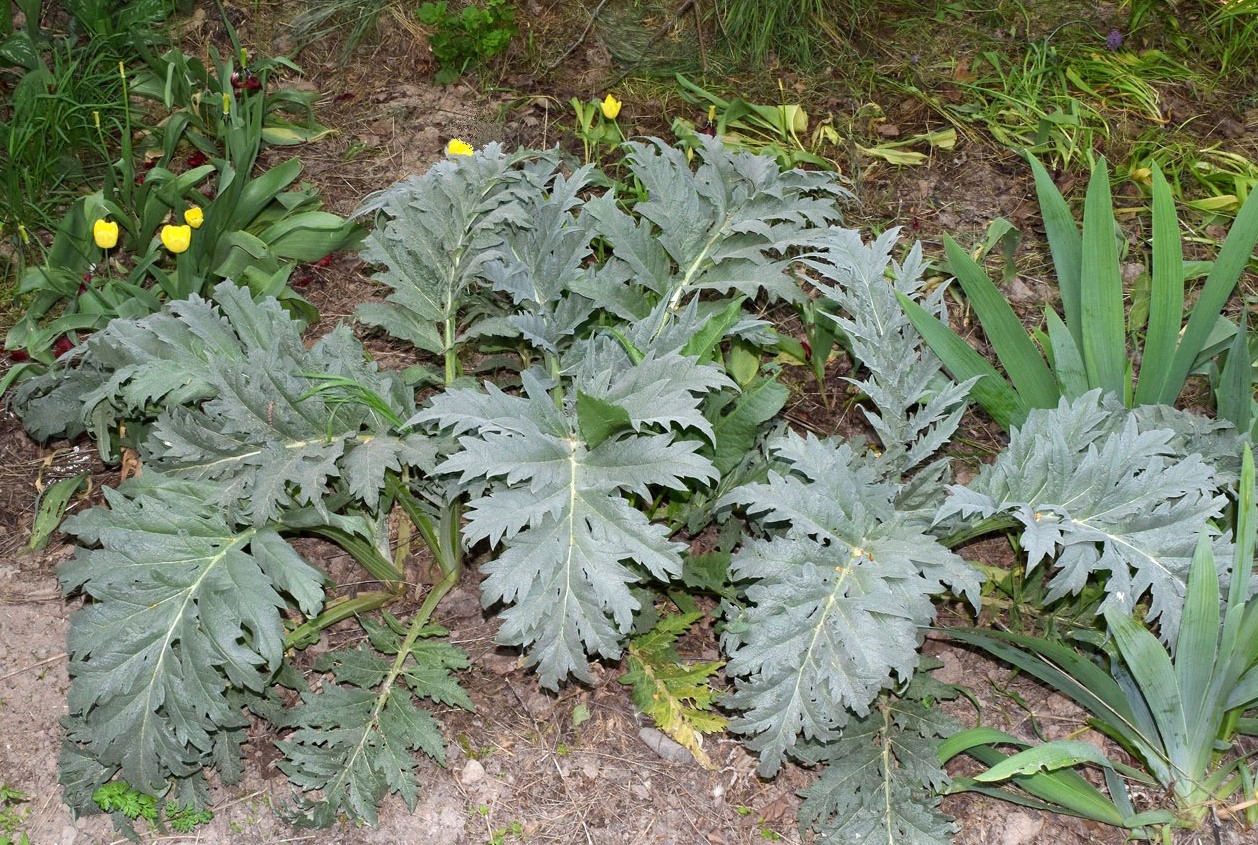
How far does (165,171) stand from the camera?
11.2ft

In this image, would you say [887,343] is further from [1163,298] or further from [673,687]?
[673,687]

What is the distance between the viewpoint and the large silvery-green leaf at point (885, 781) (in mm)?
2348

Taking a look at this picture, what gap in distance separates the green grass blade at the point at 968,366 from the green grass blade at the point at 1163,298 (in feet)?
0.95

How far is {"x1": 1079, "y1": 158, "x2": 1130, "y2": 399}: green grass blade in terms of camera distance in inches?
104

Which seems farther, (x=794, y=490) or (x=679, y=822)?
(x=679, y=822)

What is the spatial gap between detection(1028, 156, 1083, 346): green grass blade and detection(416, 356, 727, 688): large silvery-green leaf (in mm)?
1043

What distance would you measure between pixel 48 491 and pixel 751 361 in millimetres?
1878

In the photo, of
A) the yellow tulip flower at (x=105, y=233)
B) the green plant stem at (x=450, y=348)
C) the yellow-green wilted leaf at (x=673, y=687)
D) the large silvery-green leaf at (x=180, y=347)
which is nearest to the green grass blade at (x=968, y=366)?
the yellow-green wilted leaf at (x=673, y=687)

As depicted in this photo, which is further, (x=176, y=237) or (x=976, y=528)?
(x=176, y=237)

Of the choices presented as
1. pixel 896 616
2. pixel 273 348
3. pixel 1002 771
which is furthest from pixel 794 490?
pixel 273 348

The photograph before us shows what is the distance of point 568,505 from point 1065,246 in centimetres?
143

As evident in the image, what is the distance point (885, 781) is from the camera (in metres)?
2.40

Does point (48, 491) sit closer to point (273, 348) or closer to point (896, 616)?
point (273, 348)

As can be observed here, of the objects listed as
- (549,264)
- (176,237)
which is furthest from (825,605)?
(176,237)
